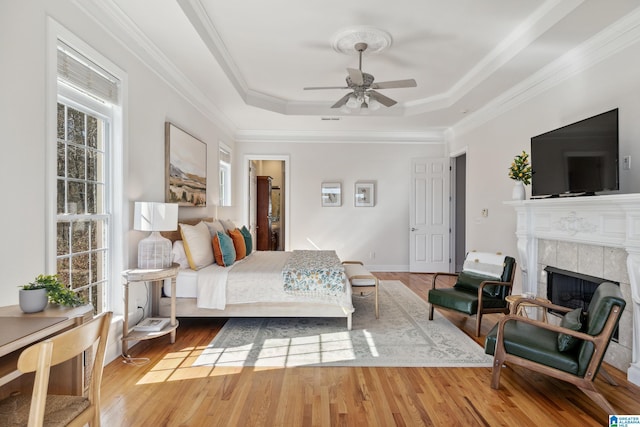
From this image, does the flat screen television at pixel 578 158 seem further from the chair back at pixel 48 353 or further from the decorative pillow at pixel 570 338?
the chair back at pixel 48 353

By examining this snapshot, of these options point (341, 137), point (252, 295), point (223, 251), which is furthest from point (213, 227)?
point (341, 137)

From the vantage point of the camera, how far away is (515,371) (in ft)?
9.02

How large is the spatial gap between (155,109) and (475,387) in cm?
378

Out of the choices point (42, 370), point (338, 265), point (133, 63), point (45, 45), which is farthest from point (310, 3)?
point (42, 370)

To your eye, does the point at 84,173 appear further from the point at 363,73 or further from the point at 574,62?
the point at 574,62

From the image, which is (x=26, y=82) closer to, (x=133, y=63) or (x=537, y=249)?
(x=133, y=63)

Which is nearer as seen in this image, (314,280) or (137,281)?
(137,281)

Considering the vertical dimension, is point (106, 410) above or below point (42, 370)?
below

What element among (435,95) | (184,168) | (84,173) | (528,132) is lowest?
(84,173)

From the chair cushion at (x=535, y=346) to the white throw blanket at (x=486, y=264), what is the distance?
115 cm

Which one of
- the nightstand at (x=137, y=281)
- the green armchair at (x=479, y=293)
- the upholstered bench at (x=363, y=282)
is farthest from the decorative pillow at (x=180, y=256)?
the green armchair at (x=479, y=293)

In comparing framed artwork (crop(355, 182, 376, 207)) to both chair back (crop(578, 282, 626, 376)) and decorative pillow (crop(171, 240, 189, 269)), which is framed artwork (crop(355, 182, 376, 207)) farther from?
chair back (crop(578, 282, 626, 376))

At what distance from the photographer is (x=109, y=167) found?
2918 mm

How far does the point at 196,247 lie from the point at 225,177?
9.92 ft
